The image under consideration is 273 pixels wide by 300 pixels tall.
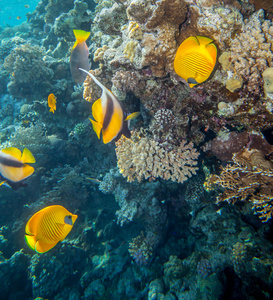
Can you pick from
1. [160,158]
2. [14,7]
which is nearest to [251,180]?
[160,158]

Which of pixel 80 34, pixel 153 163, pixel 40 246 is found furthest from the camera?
pixel 80 34

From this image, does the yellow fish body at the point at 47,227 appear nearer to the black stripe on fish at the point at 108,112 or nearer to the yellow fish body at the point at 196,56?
the black stripe on fish at the point at 108,112

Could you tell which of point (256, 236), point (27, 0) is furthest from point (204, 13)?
point (27, 0)

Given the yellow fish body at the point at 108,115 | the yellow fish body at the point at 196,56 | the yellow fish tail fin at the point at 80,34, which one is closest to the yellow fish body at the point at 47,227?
the yellow fish body at the point at 108,115

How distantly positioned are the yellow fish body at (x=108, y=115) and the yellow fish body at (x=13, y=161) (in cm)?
182

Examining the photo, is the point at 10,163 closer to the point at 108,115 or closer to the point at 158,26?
the point at 108,115

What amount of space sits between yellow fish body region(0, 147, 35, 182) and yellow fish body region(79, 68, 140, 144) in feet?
5.98

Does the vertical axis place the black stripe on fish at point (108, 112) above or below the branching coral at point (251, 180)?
above

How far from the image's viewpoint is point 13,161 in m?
2.71

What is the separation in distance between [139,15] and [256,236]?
4500 millimetres

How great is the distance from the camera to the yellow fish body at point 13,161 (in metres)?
2.70

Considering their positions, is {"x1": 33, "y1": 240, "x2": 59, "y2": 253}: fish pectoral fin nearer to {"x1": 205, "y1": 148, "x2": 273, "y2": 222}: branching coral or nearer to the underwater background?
the underwater background

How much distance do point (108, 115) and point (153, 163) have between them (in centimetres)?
187

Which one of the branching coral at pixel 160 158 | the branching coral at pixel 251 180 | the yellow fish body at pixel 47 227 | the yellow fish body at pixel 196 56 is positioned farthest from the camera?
the branching coral at pixel 160 158
